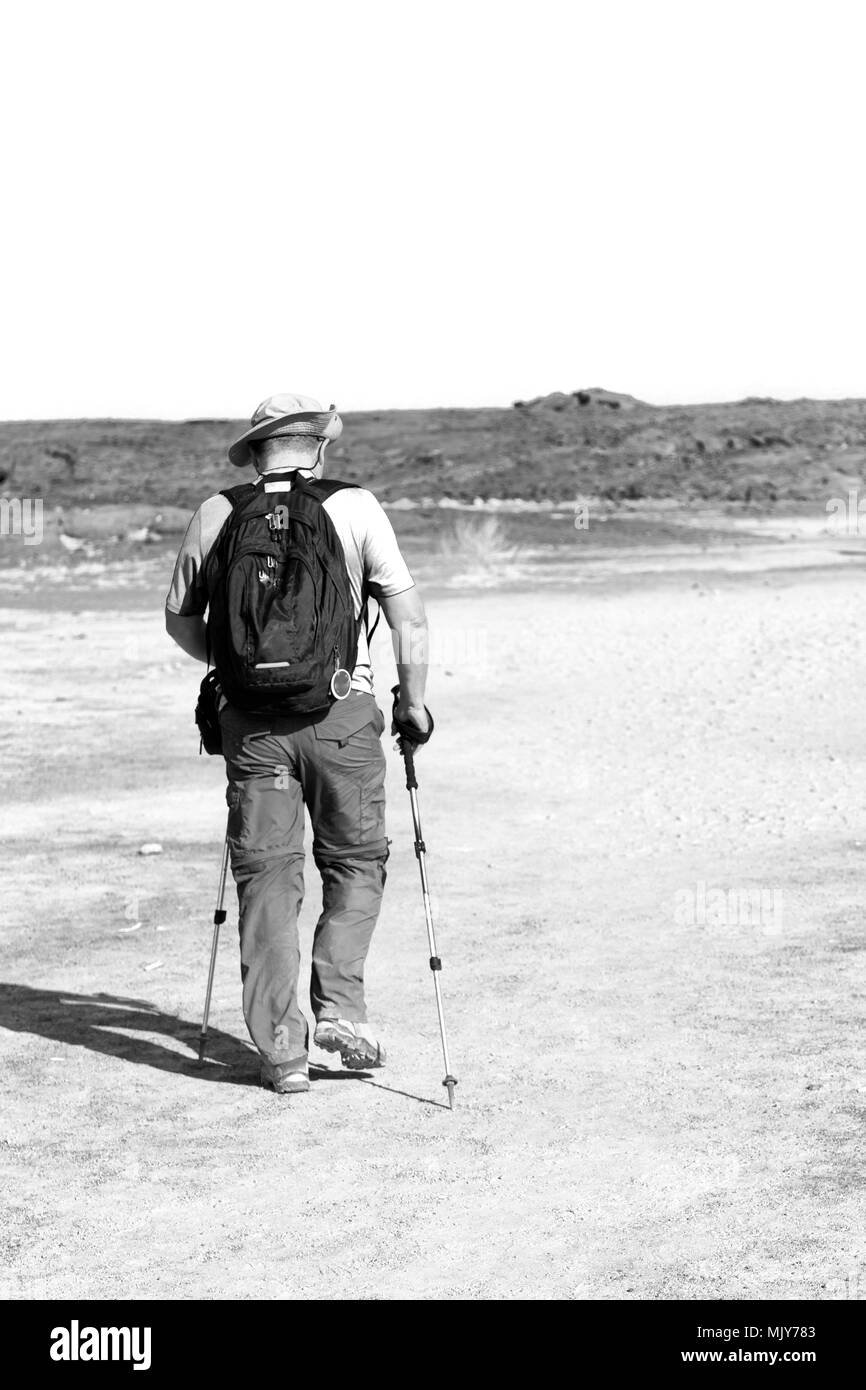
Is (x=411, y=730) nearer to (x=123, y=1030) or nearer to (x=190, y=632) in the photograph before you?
(x=190, y=632)

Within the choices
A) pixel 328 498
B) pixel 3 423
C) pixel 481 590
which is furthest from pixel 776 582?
pixel 3 423

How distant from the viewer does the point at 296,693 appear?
217 inches

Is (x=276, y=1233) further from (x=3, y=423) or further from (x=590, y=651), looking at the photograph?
(x=3, y=423)

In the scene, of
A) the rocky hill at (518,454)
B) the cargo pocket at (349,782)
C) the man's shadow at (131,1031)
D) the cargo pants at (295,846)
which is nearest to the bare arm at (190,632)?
the cargo pants at (295,846)

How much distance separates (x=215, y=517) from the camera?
5.64 m

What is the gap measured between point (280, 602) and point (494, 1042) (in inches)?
69.4

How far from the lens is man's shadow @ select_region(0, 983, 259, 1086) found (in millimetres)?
6164

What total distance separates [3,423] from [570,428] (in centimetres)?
2668

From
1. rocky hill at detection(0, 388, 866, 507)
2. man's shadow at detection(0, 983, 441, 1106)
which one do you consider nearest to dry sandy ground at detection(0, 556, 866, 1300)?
man's shadow at detection(0, 983, 441, 1106)

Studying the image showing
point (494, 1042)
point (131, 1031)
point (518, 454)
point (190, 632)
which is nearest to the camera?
point (190, 632)

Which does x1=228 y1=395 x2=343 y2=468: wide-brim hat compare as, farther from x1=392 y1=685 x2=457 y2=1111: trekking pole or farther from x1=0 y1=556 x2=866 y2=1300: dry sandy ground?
x1=0 y1=556 x2=866 y2=1300: dry sandy ground

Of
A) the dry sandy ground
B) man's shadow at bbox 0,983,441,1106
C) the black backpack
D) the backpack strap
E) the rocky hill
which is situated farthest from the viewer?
the rocky hill

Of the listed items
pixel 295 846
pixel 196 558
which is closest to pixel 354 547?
pixel 196 558

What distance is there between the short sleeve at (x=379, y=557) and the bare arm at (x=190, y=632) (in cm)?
54
